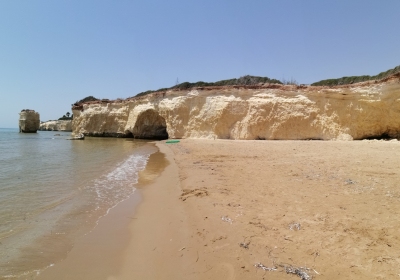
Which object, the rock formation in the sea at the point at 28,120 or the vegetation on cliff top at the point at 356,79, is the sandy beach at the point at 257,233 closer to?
the vegetation on cliff top at the point at 356,79

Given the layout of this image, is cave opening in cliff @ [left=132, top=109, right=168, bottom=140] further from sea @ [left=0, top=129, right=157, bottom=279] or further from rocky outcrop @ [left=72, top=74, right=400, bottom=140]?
sea @ [left=0, top=129, right=157, bottom=279]

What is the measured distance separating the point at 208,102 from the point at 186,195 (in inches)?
621

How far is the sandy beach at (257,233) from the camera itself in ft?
6.68

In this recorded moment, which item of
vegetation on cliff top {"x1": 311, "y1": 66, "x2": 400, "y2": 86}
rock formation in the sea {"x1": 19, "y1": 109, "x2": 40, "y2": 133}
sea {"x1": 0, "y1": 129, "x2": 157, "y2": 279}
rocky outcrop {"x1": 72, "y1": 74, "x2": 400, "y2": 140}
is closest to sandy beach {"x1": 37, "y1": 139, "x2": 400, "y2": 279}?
sea {"x1": 0, "y1": 129, "x2": 157, "y2": 279}

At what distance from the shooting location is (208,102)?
19422 mm

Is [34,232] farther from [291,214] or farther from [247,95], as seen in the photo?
[247,95]

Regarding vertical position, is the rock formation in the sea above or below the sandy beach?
above

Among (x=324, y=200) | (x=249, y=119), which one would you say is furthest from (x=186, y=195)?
(x=249, y=119)

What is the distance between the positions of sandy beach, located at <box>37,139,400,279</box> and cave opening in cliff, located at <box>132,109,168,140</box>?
2030 centimetres

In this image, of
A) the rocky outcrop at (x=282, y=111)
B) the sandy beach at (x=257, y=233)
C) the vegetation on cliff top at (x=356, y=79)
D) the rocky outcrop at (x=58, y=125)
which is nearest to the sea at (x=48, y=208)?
the sandy beach at (x=257, y=233)

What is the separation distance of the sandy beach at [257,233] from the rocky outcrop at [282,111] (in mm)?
12421

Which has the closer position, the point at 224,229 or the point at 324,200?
the point at 224,229

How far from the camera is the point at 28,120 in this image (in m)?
38.9

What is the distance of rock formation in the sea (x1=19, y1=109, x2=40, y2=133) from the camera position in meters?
38.7
